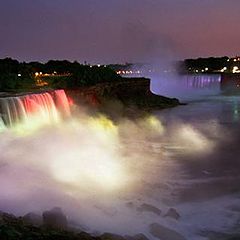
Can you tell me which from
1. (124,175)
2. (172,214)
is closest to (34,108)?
(124,175)

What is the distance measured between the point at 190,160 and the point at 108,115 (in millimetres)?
17097

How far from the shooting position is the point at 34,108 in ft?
89.6

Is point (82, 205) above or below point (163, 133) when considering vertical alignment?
above

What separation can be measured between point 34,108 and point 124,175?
1054cm

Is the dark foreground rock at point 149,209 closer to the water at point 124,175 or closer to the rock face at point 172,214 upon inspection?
the water at point 124,175

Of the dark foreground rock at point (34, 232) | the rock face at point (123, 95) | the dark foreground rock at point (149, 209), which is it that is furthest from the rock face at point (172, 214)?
the rock face at point (123, 95)

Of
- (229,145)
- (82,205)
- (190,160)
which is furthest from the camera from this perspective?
(229,145)

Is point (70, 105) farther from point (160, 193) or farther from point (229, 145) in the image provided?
point (160, 193)

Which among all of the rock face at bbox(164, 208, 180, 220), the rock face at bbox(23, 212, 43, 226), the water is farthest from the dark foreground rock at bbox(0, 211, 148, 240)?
the rock face at bbox(164, 208, 180, 220)

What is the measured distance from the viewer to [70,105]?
34.2 meters

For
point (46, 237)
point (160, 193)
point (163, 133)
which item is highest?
point (46, 237)

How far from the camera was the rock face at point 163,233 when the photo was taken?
36.8 ft

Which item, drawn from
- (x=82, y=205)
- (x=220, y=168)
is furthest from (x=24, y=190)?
(x=220, y=168)

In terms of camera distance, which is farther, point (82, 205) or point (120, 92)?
point (120, 92)
